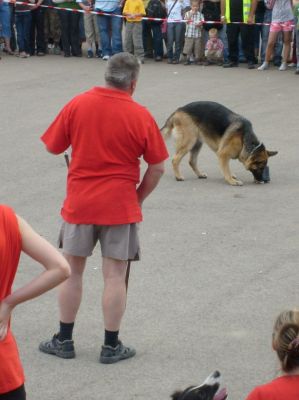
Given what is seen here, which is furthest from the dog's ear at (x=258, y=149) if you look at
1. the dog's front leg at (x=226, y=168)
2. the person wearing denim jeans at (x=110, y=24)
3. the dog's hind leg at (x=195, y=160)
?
the person wearing denim jeans at (x=110, y=24)

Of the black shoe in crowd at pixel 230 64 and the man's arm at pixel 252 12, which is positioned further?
the black shoe in crowd at pixel 230 64

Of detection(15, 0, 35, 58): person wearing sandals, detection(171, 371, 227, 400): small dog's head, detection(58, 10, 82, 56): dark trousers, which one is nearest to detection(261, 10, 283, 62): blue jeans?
detection(58, 10, 82, 56): dark trousers

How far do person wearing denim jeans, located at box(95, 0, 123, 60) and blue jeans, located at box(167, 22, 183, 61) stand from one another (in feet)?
3.48

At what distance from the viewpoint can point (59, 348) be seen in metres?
6.03

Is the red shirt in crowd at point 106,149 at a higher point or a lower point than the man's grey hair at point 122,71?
lower

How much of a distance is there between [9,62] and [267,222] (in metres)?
11.5

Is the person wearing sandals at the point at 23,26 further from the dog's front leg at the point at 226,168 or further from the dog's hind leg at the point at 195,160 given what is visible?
the dog's front leg at the point at 226,168

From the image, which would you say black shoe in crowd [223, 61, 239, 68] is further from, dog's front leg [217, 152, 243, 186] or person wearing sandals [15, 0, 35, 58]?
dog's front leg [217, 152, 243, 186]

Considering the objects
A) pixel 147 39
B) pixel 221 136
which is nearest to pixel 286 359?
pixel 221 136

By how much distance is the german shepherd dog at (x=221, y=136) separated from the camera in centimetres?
1045

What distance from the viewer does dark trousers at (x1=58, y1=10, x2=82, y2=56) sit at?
19500 mm

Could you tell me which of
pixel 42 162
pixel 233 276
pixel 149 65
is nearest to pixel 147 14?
pixel 149 65

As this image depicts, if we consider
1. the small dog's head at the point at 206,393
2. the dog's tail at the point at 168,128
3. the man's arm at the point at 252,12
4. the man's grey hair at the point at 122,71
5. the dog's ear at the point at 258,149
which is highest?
the man's grey hair at the point at 122,71

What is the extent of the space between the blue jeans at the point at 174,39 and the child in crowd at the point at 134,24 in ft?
1.88
